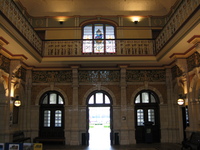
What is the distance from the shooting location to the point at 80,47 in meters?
11.8

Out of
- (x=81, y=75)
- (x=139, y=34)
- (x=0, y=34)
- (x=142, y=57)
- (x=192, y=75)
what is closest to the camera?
(x=0, y=34)

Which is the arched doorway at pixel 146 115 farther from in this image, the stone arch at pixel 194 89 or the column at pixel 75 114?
the column at pixel 75 114

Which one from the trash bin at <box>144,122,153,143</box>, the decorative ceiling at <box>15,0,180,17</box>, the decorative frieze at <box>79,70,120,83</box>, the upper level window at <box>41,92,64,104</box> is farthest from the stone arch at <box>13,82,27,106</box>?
the trash bin at <box>144,122,153,143</box>

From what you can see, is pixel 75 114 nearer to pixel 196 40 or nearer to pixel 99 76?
pixel 99 76

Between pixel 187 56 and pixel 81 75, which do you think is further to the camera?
pixel 81 75

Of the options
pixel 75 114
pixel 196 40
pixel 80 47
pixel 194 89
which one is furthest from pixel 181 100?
pixel 80 47

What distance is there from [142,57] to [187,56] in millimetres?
2282

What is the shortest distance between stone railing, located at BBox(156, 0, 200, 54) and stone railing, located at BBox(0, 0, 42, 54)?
590cm

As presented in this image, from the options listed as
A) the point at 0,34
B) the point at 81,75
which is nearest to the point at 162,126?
the point at 81,75

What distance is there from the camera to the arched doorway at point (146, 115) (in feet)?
39.3

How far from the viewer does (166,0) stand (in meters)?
13.1

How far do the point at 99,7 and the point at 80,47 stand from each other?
3.35 metres

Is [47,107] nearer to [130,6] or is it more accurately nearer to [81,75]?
[81,75]

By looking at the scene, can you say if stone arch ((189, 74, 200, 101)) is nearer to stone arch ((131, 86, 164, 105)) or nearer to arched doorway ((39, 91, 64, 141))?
stone arch ((131, 86, 164, 105))
